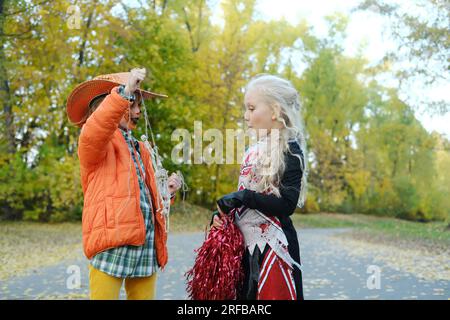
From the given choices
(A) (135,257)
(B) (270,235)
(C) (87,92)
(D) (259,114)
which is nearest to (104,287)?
(A) (135,257)

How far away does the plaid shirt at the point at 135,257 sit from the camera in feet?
8.34

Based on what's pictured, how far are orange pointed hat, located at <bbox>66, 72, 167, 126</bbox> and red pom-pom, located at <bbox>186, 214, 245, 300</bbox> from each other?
36.5 inches

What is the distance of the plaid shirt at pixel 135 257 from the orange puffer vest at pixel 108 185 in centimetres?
5

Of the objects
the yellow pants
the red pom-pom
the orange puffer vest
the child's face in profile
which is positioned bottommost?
the yellow pants

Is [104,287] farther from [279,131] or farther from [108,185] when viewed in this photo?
[279,131]

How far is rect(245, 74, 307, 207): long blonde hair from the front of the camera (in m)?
2.39

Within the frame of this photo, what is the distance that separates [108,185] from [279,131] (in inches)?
36.4

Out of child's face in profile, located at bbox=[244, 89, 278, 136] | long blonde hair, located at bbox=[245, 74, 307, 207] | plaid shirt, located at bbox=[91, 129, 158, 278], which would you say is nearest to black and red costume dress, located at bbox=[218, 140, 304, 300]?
long blonde hair, located at bbox=[245, 74, 307, 207]

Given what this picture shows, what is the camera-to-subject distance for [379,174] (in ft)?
102

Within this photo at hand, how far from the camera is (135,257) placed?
2592 millimetres

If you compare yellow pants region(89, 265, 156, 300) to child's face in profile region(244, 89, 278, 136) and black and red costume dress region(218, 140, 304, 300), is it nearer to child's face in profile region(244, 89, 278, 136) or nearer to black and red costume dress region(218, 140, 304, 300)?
black and red costume dress region(218, 140, 304, 300)

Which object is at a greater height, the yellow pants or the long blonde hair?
the long blonde hair

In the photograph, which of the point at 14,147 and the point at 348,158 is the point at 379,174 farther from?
the point at 14,147

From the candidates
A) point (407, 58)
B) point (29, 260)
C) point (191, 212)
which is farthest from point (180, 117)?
point (29, 260)
